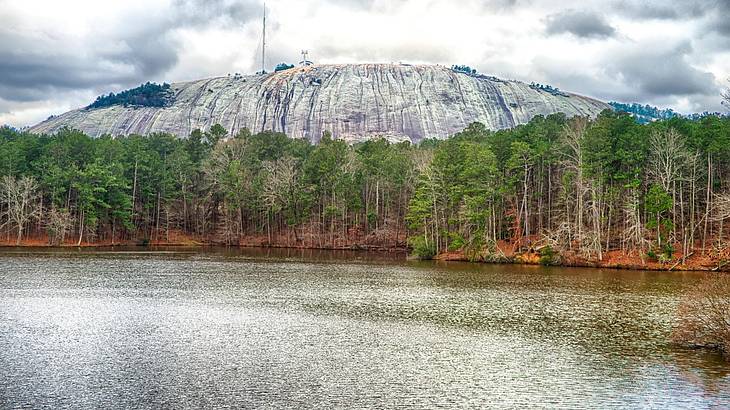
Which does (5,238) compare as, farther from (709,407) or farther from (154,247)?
(709,407)

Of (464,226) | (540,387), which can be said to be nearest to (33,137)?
(464,226)

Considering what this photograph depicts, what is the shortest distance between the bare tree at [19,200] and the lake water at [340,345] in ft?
153

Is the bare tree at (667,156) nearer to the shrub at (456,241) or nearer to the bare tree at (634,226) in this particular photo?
the bare tree at (634,226)

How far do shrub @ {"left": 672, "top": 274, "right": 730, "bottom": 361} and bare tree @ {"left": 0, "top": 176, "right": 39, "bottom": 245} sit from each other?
3703 inches

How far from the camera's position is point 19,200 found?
105062mm

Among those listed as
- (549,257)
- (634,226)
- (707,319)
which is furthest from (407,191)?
(707,319)

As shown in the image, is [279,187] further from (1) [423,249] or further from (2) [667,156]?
(2) [667,156]

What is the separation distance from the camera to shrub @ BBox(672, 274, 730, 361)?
30.2 m

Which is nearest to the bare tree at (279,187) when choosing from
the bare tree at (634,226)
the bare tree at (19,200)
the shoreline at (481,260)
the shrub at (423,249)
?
the shoreline at (481,260)

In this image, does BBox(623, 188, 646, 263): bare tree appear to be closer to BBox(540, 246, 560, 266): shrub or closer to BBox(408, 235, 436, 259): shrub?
BBox(540, 246, 560, 266): shrub

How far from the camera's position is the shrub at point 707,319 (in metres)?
30.2

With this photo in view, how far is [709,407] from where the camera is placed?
22.6 metres

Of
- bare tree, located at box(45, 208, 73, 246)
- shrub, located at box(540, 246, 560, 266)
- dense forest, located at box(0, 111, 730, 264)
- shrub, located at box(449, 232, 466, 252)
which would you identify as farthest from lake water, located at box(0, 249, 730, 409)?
bare tree, located at box(45, 208, 73, 246)

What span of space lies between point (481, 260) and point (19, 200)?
71625 mm
